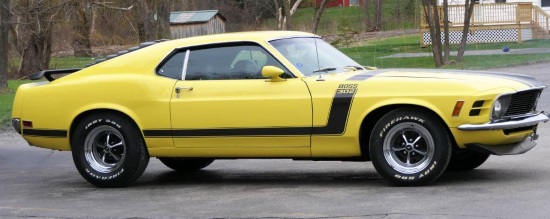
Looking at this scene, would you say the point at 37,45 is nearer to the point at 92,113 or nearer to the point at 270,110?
the point at 92,113

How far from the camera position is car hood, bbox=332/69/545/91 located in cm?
879

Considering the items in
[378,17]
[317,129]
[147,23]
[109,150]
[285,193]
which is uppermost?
[317,129]

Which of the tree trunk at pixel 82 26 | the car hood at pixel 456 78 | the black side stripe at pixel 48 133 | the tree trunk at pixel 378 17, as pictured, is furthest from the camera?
the tree trunk at pixel 378 17

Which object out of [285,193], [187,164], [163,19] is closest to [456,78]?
[285,193]

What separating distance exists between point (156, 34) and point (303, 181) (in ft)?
77.5

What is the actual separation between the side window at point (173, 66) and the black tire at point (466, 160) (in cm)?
271

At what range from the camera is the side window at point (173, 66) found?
983 cm

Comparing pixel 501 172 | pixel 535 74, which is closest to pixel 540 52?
pixel 535 74

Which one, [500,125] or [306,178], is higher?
[500,125]

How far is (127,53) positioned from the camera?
33.4 feet

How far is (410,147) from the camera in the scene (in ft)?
29.1

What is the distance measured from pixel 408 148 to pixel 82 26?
32609 mm

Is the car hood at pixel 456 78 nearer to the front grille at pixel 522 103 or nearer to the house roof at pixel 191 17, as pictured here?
the front grille at pixel 522 103

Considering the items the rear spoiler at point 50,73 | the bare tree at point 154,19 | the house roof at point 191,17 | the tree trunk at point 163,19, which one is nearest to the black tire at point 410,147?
the rear spoiler at point 50,73
